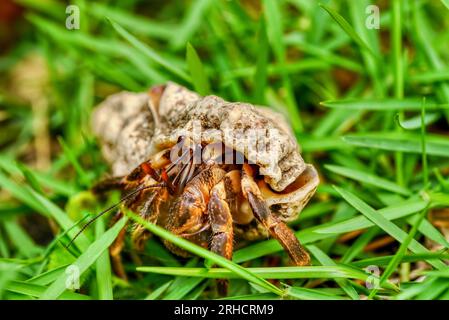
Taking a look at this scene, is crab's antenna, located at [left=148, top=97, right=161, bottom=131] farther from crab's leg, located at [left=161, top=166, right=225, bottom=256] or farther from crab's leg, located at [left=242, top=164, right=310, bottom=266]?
crab's leg, located at [left=242, top=164, right=310, bottom=266]

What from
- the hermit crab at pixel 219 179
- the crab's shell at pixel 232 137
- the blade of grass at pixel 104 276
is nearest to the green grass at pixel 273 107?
the blade of grass at pixel 104 276

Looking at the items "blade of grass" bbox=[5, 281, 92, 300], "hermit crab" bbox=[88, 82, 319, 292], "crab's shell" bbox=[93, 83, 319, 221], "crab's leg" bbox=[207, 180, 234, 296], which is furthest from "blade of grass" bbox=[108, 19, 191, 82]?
"blade of grass" bbox=[5, 281, 92, 300]

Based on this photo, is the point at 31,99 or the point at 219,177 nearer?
the point at 219,177

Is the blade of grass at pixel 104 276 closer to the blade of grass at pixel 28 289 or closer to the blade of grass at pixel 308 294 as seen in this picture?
the blade of grass at pixel 28 289

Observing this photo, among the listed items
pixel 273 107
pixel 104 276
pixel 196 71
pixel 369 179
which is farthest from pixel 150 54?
pixel 369 179
